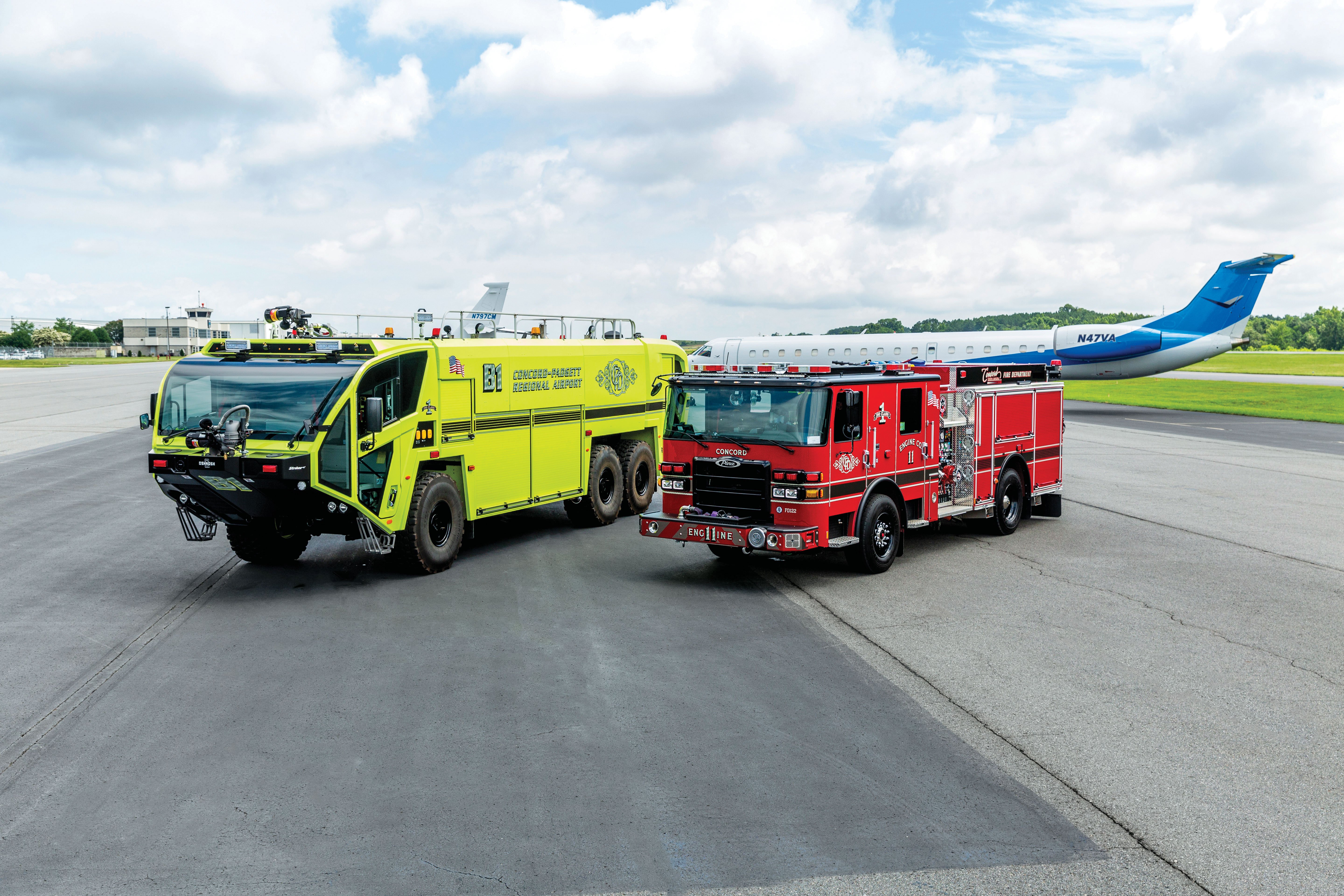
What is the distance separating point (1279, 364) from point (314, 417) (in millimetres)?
114615

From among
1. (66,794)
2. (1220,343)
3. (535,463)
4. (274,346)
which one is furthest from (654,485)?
(1220,343)

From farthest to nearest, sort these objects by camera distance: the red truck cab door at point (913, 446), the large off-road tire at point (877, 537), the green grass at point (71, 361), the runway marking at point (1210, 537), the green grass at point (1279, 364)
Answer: the green grass at point (71, 361) < the green grass at point (1279, 364) < the runway marking at point (1210, 537) < the red truck cab door at point (913, 446) < the large off-road tire at point (877, 537)

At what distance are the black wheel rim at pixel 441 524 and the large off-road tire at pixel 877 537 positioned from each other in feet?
16.1

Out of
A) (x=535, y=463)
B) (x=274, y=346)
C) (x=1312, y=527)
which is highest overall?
(x=274, y=346)

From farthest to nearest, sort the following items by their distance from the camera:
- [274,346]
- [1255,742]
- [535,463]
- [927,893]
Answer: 1. [535,463]
2. [274,346]
3. [1255,742]
4. [927,893]

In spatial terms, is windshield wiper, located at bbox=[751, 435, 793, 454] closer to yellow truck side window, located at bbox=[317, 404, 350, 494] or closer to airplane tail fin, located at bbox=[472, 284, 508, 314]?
yellow truck side window, located at bbox=[317, 404, 350, 494]

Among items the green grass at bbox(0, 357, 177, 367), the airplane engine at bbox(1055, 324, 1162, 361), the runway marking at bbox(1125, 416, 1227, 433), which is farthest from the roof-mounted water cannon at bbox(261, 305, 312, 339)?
the green grass at bbox(0, 357, 177, 367)

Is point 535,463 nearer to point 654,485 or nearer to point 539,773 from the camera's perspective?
point 654,485

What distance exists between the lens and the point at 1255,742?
23.3 ft

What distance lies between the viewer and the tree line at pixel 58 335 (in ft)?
542

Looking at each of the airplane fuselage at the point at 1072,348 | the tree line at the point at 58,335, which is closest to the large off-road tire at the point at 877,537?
the airplane fuselage at the point at 1072,348

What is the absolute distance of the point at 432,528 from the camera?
503 inches

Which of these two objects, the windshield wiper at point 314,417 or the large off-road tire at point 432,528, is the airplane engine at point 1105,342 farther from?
the windshield wiper at point 314,417

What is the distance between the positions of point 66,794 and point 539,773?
283 centimetres
